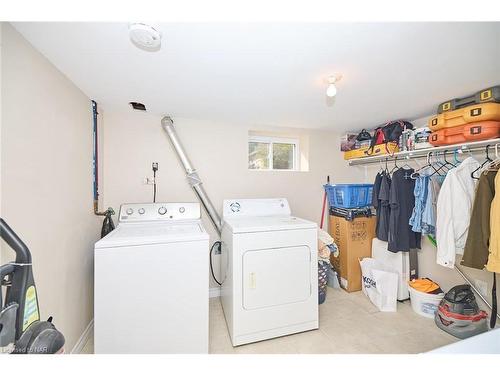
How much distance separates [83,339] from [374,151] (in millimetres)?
3425

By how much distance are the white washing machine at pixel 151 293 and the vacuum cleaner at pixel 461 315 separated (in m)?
2.09

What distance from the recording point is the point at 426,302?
2.04m

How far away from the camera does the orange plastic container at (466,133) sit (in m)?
1.58

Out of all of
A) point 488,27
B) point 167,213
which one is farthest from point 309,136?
point 167,213

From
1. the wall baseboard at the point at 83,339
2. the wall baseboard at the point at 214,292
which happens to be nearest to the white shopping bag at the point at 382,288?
the wall baseboard at the point at 214,292

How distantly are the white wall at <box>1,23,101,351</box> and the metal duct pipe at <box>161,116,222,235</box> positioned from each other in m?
0.68

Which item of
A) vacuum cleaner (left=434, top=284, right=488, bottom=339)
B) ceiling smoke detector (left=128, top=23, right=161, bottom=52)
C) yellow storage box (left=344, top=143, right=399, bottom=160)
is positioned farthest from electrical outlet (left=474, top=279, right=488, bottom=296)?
ceiling smoke detector (left=128, top=23, right=161, bottom=52)

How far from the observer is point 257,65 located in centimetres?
130

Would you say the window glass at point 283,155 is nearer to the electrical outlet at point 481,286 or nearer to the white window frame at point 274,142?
the white window frame at point 274,142

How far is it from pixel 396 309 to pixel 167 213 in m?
2.60

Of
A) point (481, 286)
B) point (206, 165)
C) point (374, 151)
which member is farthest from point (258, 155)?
point (481, 286)

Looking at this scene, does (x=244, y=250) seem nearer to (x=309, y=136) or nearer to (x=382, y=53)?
(x=382, y=53)

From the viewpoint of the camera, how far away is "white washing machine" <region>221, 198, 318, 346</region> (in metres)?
1.67
